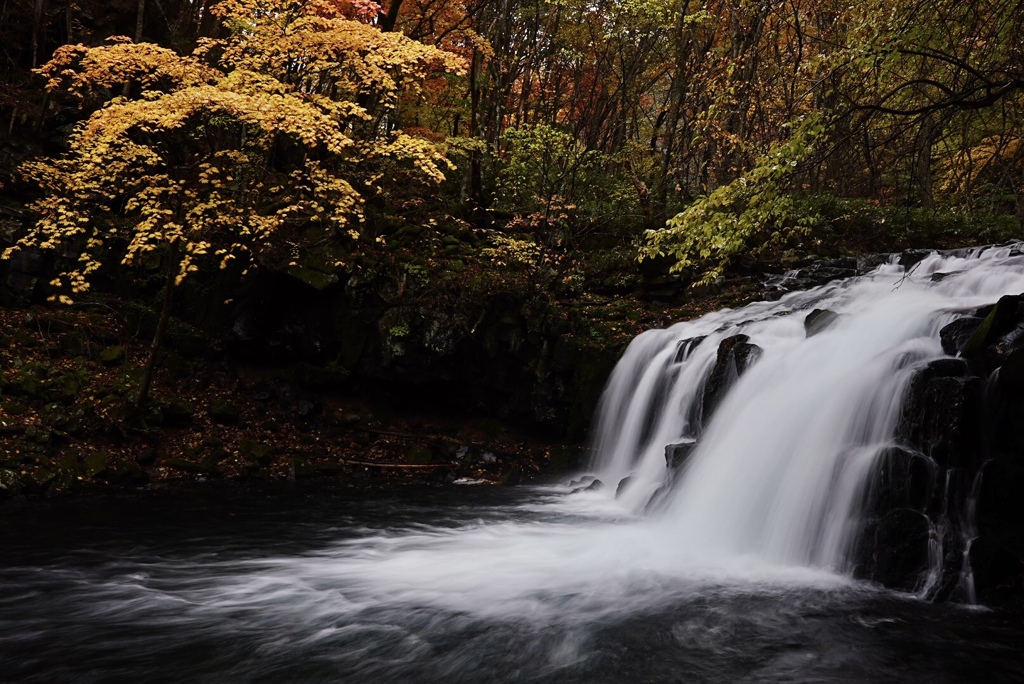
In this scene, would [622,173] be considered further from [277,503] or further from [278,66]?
[277,503]

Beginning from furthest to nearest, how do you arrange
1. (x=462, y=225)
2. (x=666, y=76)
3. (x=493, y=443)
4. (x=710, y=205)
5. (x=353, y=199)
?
(x=666, y=76)
(x=462, y=225)
(x=493, y=443)
(x=353, y=199)
(x=710, y=205)

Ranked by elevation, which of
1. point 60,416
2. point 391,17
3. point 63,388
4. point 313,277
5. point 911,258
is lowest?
point 60,416

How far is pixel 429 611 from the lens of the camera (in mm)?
5348

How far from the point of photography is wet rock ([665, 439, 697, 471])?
849 cm

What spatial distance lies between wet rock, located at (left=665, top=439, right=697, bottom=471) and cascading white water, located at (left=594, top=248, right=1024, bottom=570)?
101mm

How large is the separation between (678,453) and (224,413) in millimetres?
7318

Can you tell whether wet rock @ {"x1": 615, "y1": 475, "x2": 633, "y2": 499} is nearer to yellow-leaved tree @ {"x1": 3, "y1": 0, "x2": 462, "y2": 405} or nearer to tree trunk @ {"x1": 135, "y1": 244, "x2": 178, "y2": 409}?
yellow-leaved tree @ {"x1": 3, "y1": 0, "x2": 462, "y2": 405}

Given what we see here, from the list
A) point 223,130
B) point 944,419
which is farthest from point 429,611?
point 223,130

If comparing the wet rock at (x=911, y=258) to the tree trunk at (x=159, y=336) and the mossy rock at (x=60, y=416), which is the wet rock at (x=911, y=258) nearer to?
the tree trunk at (x=159, y=336)

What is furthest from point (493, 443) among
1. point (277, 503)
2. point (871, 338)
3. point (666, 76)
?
point (666, 76)

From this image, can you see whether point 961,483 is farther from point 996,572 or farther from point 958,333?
point 958,333

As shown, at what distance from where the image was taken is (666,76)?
2197cm

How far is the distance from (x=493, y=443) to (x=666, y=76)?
15.6m

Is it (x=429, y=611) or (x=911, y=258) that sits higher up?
(x=911, y=258)
